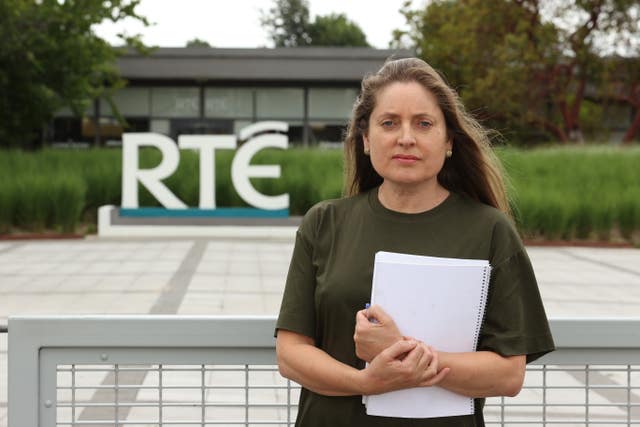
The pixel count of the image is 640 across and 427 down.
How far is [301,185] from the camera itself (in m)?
20.7

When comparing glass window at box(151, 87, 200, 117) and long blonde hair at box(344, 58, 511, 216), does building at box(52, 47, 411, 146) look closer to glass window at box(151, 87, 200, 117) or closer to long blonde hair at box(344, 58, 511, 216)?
glass window at box(151, 87, 200, 117)

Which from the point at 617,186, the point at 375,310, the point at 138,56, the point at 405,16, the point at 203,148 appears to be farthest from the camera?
the point at 405,16

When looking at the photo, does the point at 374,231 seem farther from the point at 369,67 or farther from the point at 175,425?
the point at 369,67

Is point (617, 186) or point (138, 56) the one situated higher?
point (138, 56)

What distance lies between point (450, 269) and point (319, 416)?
45 cm

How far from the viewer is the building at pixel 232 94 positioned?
3547 centimetres

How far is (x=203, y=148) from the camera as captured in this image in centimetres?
1883

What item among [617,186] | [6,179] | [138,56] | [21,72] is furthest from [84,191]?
[138,56]

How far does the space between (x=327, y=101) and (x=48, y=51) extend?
16.8 m

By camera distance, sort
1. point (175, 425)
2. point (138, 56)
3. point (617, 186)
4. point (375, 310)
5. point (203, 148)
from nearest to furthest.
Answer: point (375, 310) < point (175, 425) < point (203, 148) < point (617, 186) < point (138, 56)

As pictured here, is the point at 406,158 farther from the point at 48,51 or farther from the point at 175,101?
the point at 175,101

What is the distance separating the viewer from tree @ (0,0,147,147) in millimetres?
21422

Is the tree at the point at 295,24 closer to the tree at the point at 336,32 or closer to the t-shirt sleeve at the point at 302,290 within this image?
the tree at the point at 336,32

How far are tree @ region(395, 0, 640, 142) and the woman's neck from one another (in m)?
30.3
